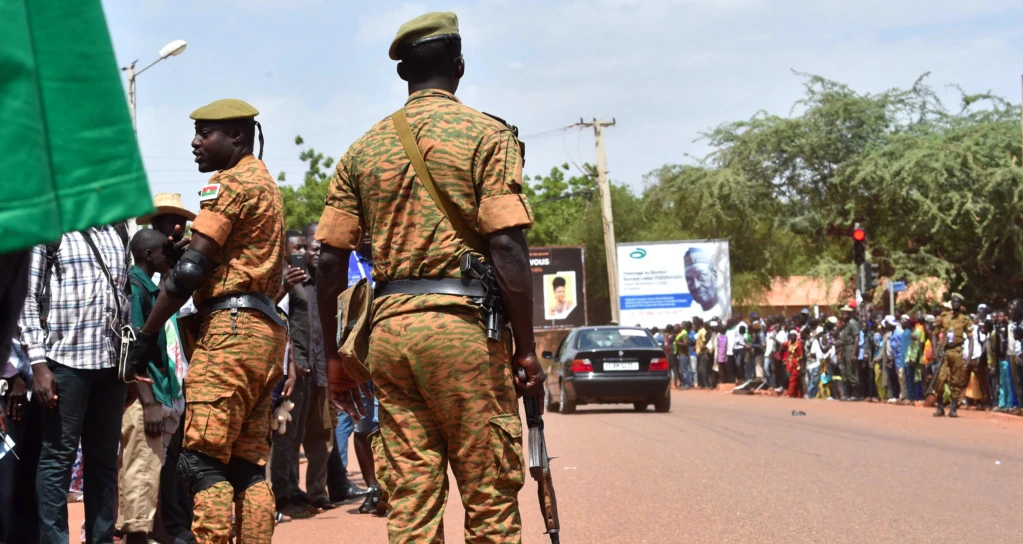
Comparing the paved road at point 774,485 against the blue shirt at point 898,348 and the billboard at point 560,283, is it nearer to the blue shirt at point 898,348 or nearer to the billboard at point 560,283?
the blue shirt at point 898,348

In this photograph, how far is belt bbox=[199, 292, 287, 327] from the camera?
16.6 ft

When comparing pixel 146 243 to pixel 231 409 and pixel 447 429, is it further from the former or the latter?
pixel 447 429

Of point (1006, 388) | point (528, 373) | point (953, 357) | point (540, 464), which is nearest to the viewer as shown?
point (528, 373)

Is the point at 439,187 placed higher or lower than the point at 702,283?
lower

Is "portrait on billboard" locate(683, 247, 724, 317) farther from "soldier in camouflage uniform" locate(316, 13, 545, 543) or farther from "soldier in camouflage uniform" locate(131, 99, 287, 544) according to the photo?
"soldier in camouflage uniform" locate(316, 13, 545, 543)

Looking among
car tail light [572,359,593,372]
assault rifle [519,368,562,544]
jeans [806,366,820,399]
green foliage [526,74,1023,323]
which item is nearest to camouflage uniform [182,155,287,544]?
assault rifle [519,368,562,544]

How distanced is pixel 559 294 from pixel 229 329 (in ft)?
161

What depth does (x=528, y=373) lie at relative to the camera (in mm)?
4070

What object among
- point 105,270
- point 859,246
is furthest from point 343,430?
point 859,246

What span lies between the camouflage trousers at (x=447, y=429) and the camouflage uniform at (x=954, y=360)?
51.7ft

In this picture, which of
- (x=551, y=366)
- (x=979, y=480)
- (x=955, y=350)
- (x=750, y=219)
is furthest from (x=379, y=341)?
(x=750, y=219)

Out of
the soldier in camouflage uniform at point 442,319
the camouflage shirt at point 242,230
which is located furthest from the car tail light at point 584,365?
the soldier in camouflage uniform at point 442,319

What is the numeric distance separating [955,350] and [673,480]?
9724mm

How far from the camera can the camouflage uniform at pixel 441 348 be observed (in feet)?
12.8
